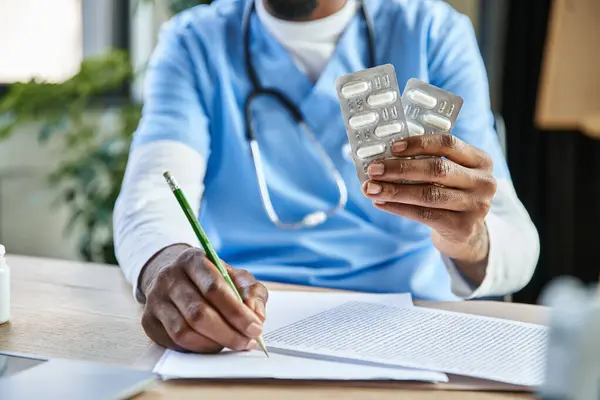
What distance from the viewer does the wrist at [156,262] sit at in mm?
823

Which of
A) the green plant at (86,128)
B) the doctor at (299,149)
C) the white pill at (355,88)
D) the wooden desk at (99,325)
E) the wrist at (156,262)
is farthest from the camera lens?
the green plant at (86,128)

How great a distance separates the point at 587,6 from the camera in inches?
73.5

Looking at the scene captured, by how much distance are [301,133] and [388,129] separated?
37cm

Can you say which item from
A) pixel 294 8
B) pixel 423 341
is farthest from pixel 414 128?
pixel 294 8

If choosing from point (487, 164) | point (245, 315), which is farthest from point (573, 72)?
point (245, 315)

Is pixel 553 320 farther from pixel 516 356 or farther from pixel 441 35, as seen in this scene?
pixel 441 35

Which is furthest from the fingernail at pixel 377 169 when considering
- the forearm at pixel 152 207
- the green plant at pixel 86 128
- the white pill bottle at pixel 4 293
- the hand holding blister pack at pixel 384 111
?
the green plant at pixel 86 128

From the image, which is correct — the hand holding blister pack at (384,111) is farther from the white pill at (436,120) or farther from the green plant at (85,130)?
the green plant at (85,130)

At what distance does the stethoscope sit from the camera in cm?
106

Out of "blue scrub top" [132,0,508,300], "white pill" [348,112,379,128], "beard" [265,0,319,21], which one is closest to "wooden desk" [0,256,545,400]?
"blue scrub top" [132,0,508,300]

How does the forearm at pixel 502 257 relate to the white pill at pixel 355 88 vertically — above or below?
below

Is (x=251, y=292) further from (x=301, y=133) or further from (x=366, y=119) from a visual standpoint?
(x=301, y=133)

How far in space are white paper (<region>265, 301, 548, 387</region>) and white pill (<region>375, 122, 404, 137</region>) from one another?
184 mm

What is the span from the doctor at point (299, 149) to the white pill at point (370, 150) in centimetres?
20
